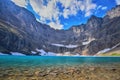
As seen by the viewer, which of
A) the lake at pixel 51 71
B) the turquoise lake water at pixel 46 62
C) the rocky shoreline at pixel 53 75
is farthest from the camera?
the turquoise lake water at pixel 46 62

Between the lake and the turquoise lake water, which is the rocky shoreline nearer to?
the lake

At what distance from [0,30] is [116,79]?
201m

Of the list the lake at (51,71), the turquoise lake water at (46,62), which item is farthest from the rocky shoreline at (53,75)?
the turquoise lake water at (46,62)

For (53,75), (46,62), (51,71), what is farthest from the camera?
(46,62)

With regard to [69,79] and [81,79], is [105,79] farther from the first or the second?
[69,79]

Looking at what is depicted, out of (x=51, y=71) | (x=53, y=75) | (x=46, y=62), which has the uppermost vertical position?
(x=46, y=62)

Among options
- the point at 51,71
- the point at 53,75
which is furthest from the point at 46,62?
the point at 53,75

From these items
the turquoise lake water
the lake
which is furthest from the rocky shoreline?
the turquoise lake water

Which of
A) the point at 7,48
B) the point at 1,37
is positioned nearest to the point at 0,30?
the point at 1,37

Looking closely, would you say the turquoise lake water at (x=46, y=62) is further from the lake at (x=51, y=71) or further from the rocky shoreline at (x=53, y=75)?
the rocky shoreline at (x=53, y=75)

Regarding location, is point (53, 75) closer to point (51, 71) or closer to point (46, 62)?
point (51, 71)

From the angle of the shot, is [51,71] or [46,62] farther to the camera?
[46,62]

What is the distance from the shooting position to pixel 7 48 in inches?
7667

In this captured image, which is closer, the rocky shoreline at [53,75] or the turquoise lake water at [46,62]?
the rocky shoreline at [53,75]
